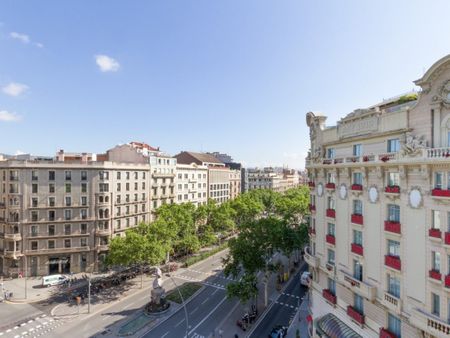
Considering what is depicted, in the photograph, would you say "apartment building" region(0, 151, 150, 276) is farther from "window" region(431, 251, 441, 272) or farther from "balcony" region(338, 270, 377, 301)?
"window" region(431, 251, 441, 272)

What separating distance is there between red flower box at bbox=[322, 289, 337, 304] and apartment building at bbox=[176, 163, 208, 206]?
62.0 meters

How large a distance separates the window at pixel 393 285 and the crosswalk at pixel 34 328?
4375 centimetres

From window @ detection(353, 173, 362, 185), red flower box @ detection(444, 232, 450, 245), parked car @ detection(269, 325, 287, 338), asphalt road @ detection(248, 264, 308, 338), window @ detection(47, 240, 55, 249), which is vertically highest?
window @ detection(353, 173, 362, 185)

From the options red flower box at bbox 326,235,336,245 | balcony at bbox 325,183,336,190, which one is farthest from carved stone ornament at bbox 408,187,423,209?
red flower box at bbox 326,235,336,245

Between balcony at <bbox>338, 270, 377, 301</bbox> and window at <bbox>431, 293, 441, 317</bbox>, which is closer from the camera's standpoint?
window at <bbox>431, 293, 441, 317</bbox>

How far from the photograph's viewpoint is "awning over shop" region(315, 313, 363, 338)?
105ft

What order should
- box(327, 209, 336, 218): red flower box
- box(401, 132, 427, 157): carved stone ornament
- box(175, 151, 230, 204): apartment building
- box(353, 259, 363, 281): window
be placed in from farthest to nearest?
box(175, 151, 230, 204): apartment building, box(327, 209, 336, 218): red flower box, box(353, 259, 363, 281): window, box(401, 132, 427, 157): carved stone ornament

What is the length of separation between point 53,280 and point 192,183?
50.2 m

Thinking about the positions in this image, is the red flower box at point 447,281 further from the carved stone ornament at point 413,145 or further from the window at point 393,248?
the carved stone ornament at point 413,145

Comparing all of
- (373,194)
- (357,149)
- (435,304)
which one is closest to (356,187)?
(373,194)

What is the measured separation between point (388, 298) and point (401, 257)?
13.5 feet

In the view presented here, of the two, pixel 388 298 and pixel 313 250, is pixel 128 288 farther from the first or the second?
pixel 388 298

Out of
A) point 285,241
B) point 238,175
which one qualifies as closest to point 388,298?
point 285,241

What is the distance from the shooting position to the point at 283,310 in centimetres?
4831
